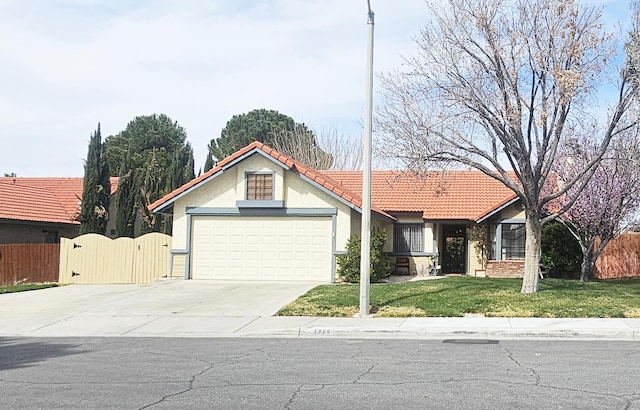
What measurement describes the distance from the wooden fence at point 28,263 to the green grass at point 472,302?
1143 cm

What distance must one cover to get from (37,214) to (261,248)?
12152 mm

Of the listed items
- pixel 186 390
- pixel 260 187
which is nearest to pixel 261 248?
pixel 260 187

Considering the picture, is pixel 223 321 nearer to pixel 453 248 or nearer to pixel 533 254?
pixel 533 254

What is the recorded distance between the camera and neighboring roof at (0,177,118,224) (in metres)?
30.1

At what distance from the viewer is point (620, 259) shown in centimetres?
3183

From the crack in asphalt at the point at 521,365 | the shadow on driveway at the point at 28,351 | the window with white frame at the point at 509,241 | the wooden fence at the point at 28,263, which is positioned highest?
the window with white frame at the point at 509,241

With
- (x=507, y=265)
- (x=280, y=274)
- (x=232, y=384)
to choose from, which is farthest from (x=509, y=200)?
(x=232, y=384)

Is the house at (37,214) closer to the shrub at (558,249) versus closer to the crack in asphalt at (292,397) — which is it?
the shrub at (558,249)

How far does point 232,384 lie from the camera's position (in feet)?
29.1

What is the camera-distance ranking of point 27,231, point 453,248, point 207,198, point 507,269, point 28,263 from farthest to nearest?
1. point 27,231
2. point 453,248
3. point 507,269
4. point 28,263
5. point 207,198

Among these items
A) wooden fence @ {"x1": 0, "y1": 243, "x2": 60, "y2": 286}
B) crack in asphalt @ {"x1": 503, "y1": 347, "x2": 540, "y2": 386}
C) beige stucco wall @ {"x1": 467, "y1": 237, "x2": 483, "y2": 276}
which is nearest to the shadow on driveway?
crack in asphalt @ {"x1": 503, "y1": 347, "x2": 540, "y2": 386}

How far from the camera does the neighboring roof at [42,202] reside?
3006cm

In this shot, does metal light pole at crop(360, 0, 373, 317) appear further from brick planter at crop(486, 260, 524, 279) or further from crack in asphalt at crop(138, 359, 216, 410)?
brick planter at crop(486, 260, 524, 279)

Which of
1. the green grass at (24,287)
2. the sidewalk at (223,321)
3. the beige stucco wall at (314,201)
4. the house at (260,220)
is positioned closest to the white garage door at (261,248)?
the house at (260,220)
